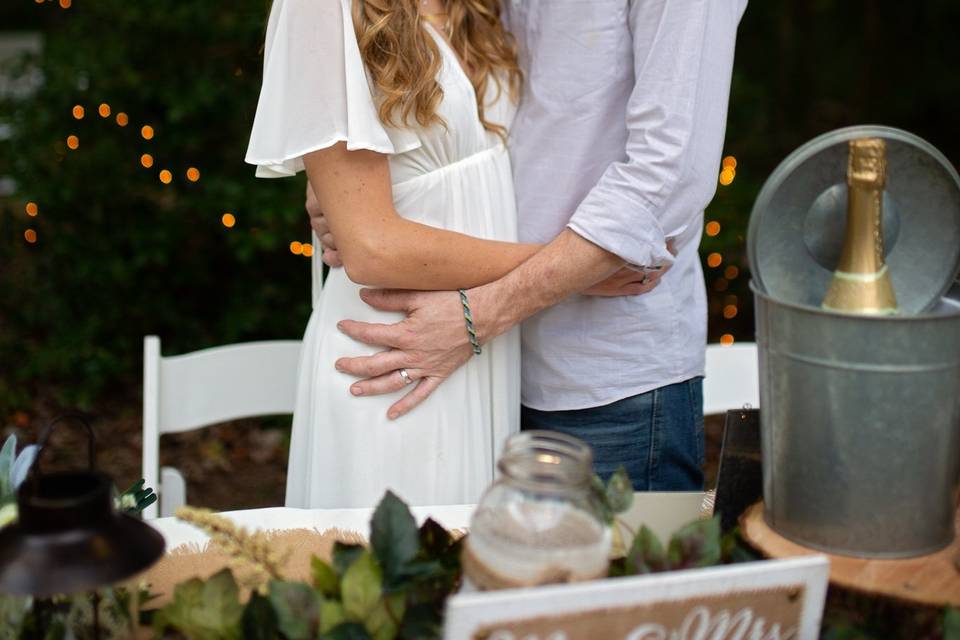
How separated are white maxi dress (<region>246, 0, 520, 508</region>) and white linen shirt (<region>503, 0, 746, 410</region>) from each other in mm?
71

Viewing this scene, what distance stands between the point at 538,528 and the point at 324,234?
3.31 ft

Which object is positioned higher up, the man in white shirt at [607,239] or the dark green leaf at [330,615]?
the man in white shirt at [607,239]

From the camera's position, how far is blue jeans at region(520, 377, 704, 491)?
1.76 m

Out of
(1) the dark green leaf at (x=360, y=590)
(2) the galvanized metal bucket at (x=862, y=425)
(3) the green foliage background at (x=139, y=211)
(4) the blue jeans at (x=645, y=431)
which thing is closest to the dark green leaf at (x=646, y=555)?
(2) the galvanized metal bucket at (x=862, y=425)

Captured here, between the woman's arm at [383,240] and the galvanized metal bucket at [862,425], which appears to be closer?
the galvanized metal bucket at [862,425]

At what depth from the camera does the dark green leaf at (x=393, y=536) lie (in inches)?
39.1

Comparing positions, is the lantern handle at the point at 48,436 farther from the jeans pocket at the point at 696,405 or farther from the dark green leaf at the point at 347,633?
the jeans pocket at the point at 696,405

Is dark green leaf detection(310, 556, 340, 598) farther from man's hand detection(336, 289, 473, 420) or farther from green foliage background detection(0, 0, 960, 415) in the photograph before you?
green foliage background detection(0, 0, 960, 415)

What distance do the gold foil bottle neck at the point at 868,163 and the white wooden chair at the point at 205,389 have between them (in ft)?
4.81

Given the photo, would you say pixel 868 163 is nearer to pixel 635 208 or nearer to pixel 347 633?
pixel 635 208

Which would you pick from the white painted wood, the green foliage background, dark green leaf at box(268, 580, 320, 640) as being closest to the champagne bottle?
dark green leaf at box(268, 580, 320, 640)

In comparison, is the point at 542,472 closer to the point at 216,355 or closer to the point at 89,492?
the point at 89,492

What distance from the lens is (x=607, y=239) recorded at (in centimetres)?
150

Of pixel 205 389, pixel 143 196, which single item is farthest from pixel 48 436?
pixel 143 196
